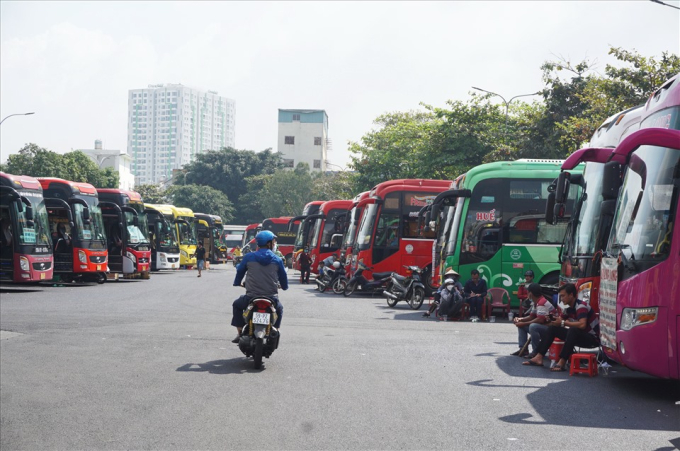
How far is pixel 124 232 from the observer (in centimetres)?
3328

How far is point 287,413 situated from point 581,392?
10.9 ft

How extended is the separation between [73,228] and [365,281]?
9.19 m

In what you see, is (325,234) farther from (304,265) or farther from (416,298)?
(416,298)

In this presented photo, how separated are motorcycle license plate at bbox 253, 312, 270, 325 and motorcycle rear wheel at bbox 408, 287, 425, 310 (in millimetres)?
11754

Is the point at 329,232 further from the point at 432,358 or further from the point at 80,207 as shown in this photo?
the point at 432,358

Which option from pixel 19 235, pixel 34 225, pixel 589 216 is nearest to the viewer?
pixel 589 216

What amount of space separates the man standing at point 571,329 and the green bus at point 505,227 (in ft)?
25.6

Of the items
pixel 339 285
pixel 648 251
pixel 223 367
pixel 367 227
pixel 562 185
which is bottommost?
pixel 339 285

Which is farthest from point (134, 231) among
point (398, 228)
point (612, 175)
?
point (612, 175)

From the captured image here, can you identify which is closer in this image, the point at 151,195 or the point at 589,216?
the point at 589,216

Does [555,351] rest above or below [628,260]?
below

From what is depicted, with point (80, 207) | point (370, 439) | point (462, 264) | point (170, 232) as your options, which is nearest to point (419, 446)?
point (370, 439)

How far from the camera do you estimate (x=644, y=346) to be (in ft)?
28.3

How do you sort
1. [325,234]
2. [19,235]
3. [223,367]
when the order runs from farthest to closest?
[325,234] → [19,235] → [223,367]
